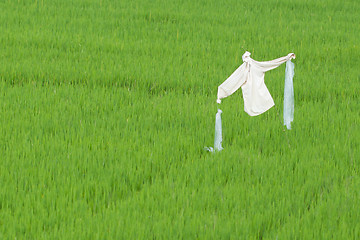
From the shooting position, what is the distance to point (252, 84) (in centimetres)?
369

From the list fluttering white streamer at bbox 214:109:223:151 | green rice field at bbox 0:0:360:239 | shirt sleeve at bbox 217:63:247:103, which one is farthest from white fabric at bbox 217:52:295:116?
green rice field at bbox 0:0:360:239

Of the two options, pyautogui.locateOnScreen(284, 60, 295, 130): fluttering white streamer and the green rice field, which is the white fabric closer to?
pyautogui.locateOnScreen(284, 60, 295, 130): fluttering white streamer

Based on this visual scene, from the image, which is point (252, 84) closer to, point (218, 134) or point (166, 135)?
point (218, 134)

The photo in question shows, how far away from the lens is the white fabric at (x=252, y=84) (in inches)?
145

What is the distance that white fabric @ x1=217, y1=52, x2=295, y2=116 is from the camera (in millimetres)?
3680

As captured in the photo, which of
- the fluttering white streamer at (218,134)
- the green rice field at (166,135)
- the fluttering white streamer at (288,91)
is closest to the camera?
Result: the green rice field at (166,135)

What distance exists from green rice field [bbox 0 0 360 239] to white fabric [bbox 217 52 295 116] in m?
0.40

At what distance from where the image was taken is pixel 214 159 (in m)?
3.69

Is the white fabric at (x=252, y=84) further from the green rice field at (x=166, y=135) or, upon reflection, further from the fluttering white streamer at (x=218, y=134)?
the green rice field at (x=166, y=135)

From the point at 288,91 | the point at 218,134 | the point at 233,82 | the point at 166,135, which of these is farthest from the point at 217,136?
the point at 288,91

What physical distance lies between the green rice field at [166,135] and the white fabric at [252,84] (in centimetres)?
40

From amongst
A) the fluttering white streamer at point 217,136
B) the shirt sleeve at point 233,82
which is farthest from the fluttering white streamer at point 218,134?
the shirt sleeve at point 233,82

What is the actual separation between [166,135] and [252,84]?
2.88 ft

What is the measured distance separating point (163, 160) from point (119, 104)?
1.37 metres
